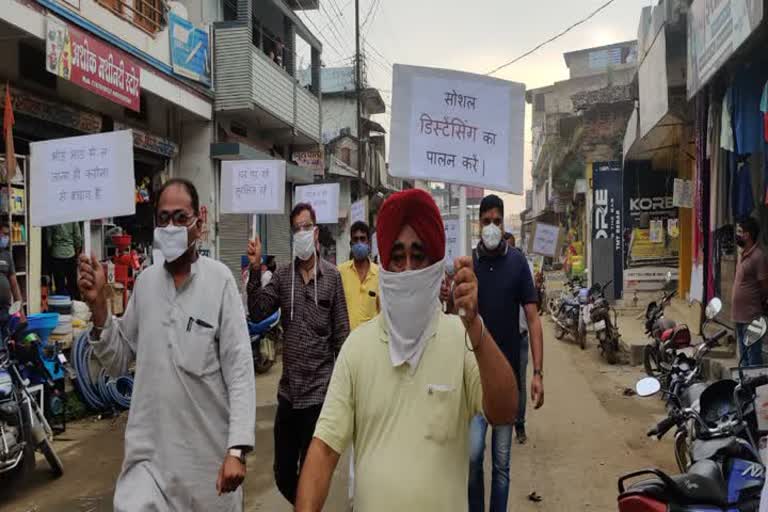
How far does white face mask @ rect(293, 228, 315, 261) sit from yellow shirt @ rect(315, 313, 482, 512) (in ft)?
7.10

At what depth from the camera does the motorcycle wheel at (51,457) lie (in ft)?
17.3

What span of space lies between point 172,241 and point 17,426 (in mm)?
3246

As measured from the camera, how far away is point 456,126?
3.95 meters

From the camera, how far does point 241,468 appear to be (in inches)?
96.7

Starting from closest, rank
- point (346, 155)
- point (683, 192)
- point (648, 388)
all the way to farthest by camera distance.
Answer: point (648, 388) < point (683, 192) < point (346, 155)

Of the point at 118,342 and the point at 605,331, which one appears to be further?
the point at 605,331

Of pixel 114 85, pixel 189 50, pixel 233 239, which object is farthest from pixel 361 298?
pixel 233 239

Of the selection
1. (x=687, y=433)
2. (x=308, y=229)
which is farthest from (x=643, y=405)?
(x=308, y=229)

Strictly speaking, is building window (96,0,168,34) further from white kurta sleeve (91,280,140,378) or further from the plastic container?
white kurta sleeve (91,280,140,378)

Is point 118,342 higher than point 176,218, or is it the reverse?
point 176,218

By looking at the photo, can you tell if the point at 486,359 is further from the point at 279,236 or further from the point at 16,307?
the point at 279,236

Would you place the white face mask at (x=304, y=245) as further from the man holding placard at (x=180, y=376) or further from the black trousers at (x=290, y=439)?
the man holding placard at (x=180, y=376)

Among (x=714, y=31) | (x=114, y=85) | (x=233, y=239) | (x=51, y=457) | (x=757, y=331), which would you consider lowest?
(x=51, y=457)

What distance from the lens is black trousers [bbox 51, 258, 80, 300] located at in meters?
8.74
